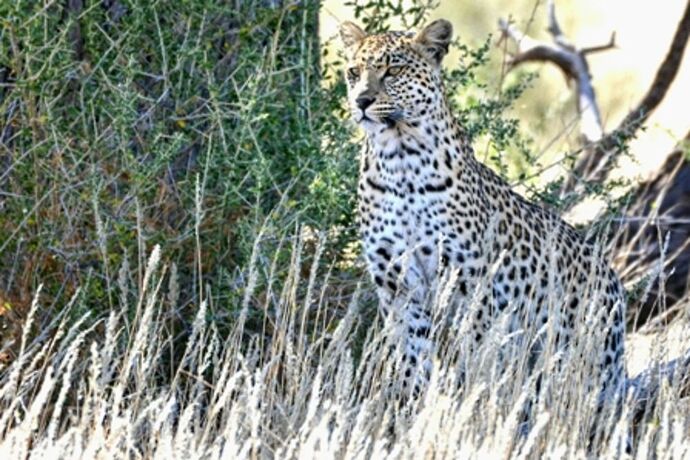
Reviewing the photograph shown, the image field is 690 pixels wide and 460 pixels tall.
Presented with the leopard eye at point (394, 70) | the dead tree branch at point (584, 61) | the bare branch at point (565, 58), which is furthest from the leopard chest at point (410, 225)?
the bare branch at point (565, 58)

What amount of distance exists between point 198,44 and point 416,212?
1.13 metres

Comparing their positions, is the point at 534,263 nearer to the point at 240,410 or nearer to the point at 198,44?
the point at 198,44

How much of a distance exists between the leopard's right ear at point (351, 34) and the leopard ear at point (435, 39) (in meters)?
0.23

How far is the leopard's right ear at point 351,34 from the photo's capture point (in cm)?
712

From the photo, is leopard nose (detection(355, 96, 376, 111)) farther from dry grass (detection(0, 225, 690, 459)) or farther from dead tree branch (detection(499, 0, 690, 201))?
dead tree branch (detection(499, 0, 690, 201))

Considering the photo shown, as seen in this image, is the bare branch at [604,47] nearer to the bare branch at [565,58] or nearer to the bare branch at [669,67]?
the bare branch at [565,58]

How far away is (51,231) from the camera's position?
6984 mm

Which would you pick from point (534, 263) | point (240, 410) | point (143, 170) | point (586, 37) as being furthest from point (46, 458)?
point (586, 37)

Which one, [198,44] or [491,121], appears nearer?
[198,44]

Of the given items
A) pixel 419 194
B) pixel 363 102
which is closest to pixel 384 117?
pixel 363 102

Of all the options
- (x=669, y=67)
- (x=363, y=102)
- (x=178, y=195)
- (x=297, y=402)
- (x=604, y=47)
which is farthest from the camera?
(x=669, y=67)

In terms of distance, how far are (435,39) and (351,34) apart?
13.7 inches

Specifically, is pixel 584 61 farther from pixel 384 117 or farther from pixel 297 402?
pixel 297 402

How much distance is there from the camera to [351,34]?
23.5 feet
